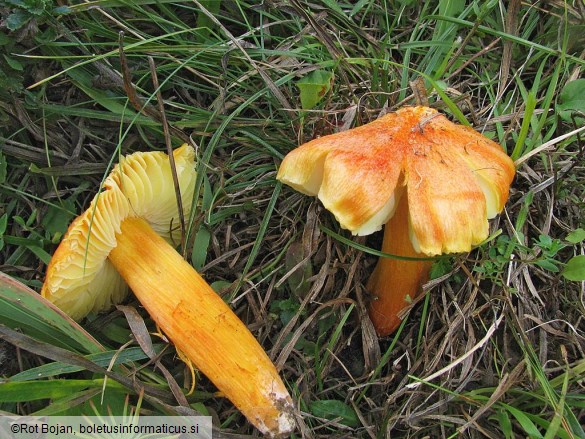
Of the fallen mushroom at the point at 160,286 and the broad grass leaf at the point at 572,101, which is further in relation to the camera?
the broad grass leaf at the point at 572,101

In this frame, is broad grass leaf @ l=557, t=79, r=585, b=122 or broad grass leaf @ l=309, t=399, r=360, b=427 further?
broad grass leaf @ l=557, t=79, r=585, b=122

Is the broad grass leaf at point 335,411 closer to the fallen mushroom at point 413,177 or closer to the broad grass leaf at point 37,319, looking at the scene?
the fallen mushroom at point 413,177

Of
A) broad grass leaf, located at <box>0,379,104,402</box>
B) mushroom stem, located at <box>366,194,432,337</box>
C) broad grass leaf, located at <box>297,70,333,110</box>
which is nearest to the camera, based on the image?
broad grass leaf, located at <box>0,379,104,402</box>

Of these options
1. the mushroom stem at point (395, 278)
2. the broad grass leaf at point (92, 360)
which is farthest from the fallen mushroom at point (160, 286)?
the mushroom stem at point (395, 278)

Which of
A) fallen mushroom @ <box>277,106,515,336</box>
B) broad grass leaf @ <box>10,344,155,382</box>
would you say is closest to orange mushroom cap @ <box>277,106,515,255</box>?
fallen mushroom @ <box>277,106,515,336</box>

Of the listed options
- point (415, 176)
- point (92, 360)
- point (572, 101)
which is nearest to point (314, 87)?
point (415, 176)

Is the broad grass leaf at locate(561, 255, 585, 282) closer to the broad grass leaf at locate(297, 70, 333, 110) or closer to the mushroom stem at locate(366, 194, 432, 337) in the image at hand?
the mushroom stem at locate(366, 194, 432, 337)
